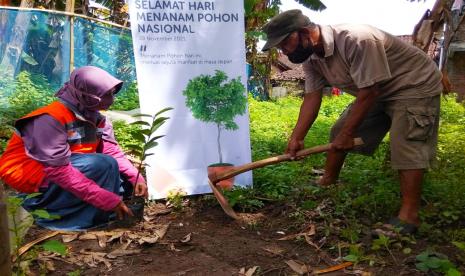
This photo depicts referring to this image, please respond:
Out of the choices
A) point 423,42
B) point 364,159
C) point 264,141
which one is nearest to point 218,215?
point 364,159

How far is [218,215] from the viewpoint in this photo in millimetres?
3730

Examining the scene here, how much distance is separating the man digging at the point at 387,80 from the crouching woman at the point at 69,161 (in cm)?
134

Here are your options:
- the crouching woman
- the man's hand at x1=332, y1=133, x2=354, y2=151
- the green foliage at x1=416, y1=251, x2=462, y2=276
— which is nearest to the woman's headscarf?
the crouching woman

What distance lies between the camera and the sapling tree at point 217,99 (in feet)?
12.9

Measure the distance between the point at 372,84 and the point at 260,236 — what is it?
4.40 ft

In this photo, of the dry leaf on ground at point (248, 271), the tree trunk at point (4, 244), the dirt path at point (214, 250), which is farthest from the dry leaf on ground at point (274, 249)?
the tree trunk at point (4, 244)

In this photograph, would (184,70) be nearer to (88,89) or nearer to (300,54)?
(88,89)

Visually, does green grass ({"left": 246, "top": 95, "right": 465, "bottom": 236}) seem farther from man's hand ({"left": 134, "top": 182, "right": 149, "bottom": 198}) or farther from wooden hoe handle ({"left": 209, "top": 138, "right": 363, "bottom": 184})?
man's hand ({"left": 134, "top": 182, "right": 149, "bottom": 198})

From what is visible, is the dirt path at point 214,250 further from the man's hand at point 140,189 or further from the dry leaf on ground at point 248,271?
the man's hand at point 140,189

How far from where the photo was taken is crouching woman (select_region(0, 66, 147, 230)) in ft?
10.4

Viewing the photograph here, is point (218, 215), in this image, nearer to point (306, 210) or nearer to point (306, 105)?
point (306, 210)

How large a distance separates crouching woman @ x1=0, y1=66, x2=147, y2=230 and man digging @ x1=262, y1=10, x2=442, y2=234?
1.34m

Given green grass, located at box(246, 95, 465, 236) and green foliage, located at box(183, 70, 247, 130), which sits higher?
green foliage, located at box(183, 70, 247, 130)

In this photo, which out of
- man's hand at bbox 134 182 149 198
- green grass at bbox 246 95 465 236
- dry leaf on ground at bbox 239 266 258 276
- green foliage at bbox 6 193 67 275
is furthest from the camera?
man's hand at bbox 134 182 149 198
